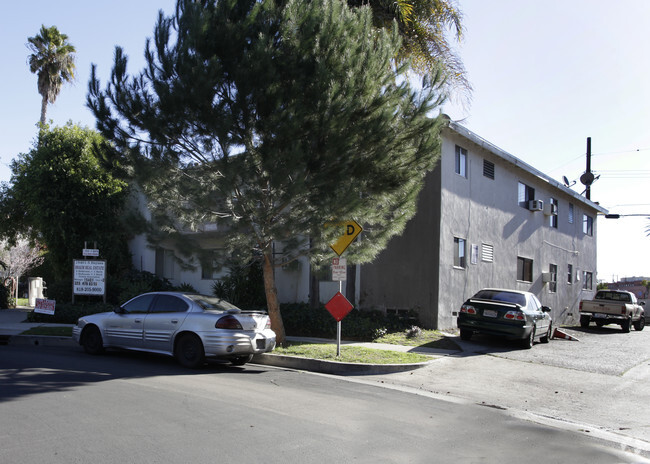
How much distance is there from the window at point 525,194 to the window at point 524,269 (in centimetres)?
229

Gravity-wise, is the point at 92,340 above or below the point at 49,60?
below

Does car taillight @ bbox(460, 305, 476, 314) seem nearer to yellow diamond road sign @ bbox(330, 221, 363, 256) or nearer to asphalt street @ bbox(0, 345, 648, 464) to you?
yellow diamond road sign @ bbox(330, 221, 363, 256)

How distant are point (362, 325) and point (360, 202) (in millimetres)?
5058

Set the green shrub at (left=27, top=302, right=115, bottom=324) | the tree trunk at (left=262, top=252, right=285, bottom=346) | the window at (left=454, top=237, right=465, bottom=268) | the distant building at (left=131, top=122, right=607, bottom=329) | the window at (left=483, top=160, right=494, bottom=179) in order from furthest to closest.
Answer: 1. the window at (left=483, top=160, right=494, bottom=179)
2. the window at (left=454, top=237, right=465, bottom=268)
3. the green shrub at (left=27, top=302, right=115, bottom=324)
4. the distant building at (left=131, top=122, right=607, bottom=329)
5. the tree trunk at (left=262, top=252, right=285, bottom=346)

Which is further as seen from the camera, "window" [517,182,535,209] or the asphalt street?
"window" [517,182,535,209]

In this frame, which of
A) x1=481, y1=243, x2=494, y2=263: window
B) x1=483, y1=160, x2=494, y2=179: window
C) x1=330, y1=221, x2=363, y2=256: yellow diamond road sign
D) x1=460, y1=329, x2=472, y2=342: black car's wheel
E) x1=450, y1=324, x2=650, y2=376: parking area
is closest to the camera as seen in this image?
x1=330, y1=221, x2=363, y2=256: yellow diamond road sign

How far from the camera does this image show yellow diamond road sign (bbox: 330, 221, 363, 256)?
37.3 ft

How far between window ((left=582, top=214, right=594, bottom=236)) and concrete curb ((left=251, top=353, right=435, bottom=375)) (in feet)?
75.1

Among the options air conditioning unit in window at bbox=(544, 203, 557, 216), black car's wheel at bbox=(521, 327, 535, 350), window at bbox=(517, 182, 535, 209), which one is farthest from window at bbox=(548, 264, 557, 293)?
black car's wheel at bbox=(521, 327, 535, 350)

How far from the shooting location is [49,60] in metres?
30.4

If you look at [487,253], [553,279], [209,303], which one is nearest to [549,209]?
[553,279]

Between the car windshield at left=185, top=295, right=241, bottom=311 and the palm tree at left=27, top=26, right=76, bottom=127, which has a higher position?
the palm tree at left=27, top=26, right=76, bottom=127

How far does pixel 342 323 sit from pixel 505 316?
4300 millimetres

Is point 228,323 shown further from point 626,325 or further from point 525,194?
point 626,325
